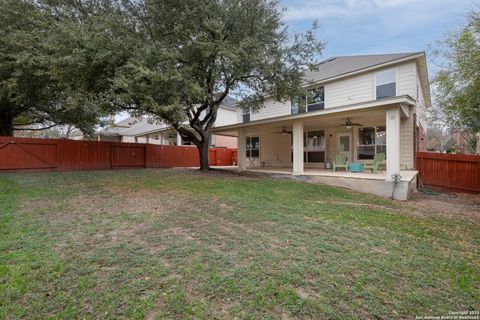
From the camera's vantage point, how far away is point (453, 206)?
811 cm

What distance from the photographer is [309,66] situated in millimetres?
10984

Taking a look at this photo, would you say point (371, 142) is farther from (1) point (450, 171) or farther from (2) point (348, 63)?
(2) point (348, 63)

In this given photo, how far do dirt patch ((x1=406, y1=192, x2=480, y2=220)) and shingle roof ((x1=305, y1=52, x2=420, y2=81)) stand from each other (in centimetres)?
610

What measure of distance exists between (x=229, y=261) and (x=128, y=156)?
601 inches

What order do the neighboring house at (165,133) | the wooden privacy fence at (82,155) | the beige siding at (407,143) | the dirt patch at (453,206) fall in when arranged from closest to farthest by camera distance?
the dirt patch at (453,206)
the beige siding at (407,143)
the wooden privacy fence at (82,155)
the neighboring house at (165,133)

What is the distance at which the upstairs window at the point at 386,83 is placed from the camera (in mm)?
12070

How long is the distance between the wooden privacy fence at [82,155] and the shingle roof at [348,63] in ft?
36.5

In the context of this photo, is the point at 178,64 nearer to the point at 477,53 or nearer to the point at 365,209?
the point at 365,209

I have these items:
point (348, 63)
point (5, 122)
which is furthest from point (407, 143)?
point (5, 122)

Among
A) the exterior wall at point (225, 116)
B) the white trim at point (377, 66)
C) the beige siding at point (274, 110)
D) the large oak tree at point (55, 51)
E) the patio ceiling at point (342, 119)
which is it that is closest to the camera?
the large oak tree at point (55, 51)

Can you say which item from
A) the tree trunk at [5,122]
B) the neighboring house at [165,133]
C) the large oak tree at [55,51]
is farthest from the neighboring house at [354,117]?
the tree trunk at [5,122]

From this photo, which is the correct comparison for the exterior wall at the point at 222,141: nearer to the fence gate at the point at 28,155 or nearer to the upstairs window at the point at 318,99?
the upstairs window at the point at 318,99

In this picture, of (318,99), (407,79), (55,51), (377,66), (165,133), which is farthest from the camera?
(165,133)

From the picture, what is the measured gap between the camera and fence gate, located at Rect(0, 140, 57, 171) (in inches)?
472
